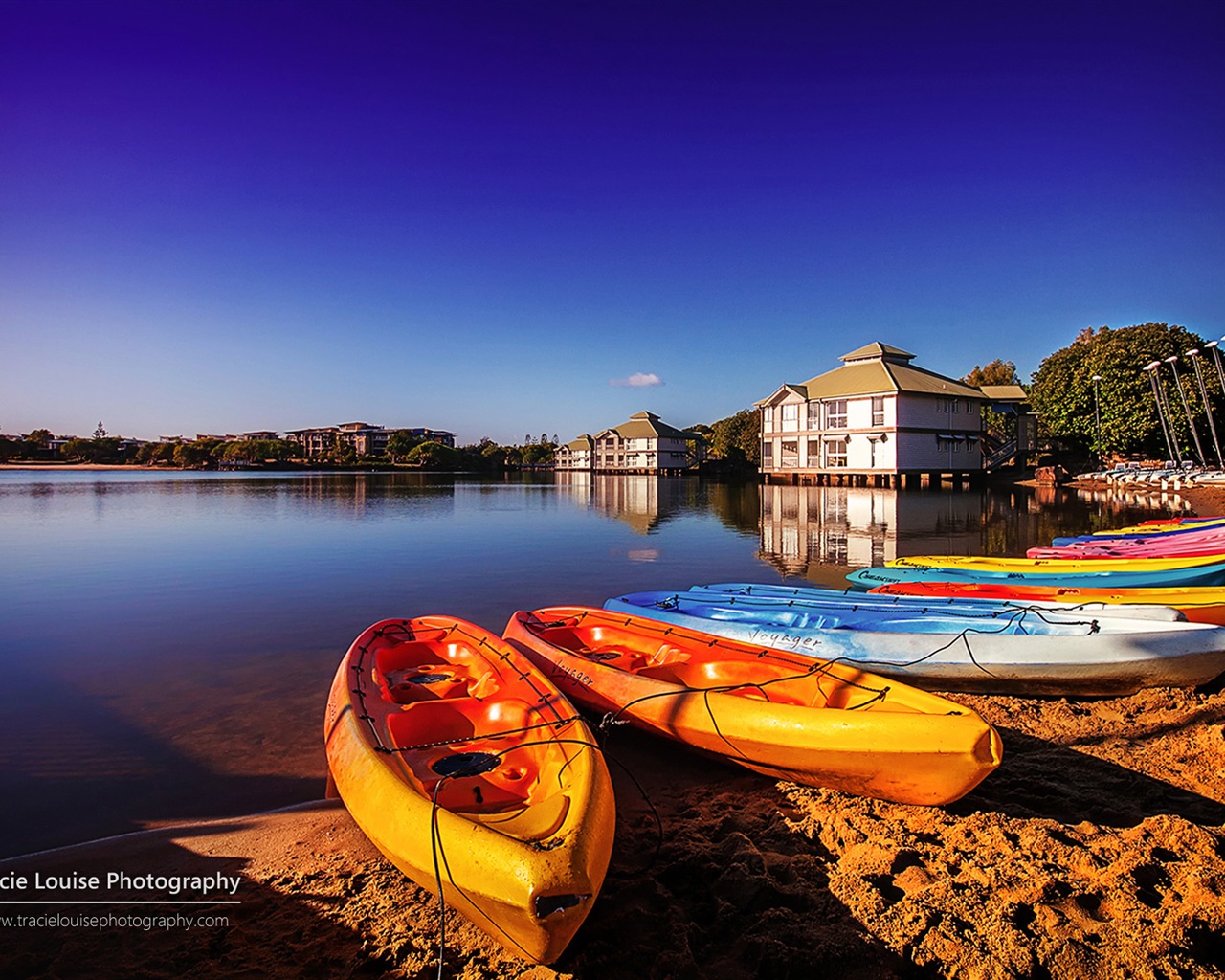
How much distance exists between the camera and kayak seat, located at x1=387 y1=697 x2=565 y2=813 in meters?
3.89

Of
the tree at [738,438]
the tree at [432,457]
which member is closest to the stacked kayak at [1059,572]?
the tree at [738,438]

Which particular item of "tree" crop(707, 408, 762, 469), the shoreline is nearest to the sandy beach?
the shoreline

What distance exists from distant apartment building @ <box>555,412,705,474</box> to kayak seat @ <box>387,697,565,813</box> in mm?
73954

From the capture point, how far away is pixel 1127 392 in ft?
129

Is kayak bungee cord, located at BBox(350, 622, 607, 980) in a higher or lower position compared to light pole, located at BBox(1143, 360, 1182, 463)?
lower

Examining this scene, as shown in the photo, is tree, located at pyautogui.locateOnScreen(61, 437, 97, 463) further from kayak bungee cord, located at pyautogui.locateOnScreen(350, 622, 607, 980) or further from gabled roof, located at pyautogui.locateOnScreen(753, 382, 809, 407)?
kayak bungee cord, located at pyautogui.locateOnScreen(350, 622, 607, 980)

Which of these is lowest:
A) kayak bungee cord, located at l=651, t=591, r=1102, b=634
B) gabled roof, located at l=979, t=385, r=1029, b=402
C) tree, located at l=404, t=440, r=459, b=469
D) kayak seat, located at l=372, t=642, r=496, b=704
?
kayak seat, located at l=372, t=642, r=496, b=704

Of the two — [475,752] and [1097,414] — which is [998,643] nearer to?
Result: [475,752]

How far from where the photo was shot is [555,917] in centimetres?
281

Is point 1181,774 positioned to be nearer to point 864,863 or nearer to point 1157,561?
point 864,863

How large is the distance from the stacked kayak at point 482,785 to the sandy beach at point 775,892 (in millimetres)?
462

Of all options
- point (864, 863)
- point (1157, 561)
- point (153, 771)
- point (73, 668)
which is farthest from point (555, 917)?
point (1157, 561)

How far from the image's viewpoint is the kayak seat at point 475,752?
3.89m

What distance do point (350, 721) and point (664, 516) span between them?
24979mm
